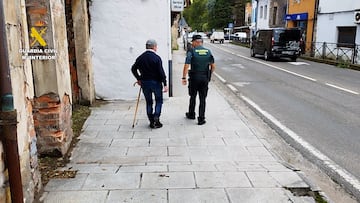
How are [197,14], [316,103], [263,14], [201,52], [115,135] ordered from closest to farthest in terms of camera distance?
[115,135]
[201,52]
[316,103]
[263,14]
[197,14]

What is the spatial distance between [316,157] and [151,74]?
11.0 feet

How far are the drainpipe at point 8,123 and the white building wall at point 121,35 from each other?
6.12 meters

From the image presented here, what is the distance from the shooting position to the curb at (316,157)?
4657 millimetres

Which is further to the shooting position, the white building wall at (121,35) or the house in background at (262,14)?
the house in background at (262,14)

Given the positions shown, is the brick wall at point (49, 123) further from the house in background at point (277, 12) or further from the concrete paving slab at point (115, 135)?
the house in background at point (277, 12)

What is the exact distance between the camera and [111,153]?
5527 mm

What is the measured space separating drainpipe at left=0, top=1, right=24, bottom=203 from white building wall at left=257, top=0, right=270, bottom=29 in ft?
134

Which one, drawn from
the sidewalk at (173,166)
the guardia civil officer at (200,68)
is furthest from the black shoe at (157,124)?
the guardia civil officer at (200,68)

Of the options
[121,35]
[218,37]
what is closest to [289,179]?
[121,35]

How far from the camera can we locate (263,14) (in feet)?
143

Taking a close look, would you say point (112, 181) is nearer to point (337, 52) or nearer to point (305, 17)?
point (337, 52)

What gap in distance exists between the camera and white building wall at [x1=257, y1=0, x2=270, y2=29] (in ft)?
136

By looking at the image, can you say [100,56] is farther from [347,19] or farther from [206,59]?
[347,19]

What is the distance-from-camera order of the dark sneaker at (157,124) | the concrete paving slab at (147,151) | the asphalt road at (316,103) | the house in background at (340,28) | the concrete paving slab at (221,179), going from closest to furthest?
the concrete paving slab at (221,179), the concrete paving slab at (147,151), the asphalt road at (316,103), the dark sneaker at (157,124), the house in background at (340,28)
